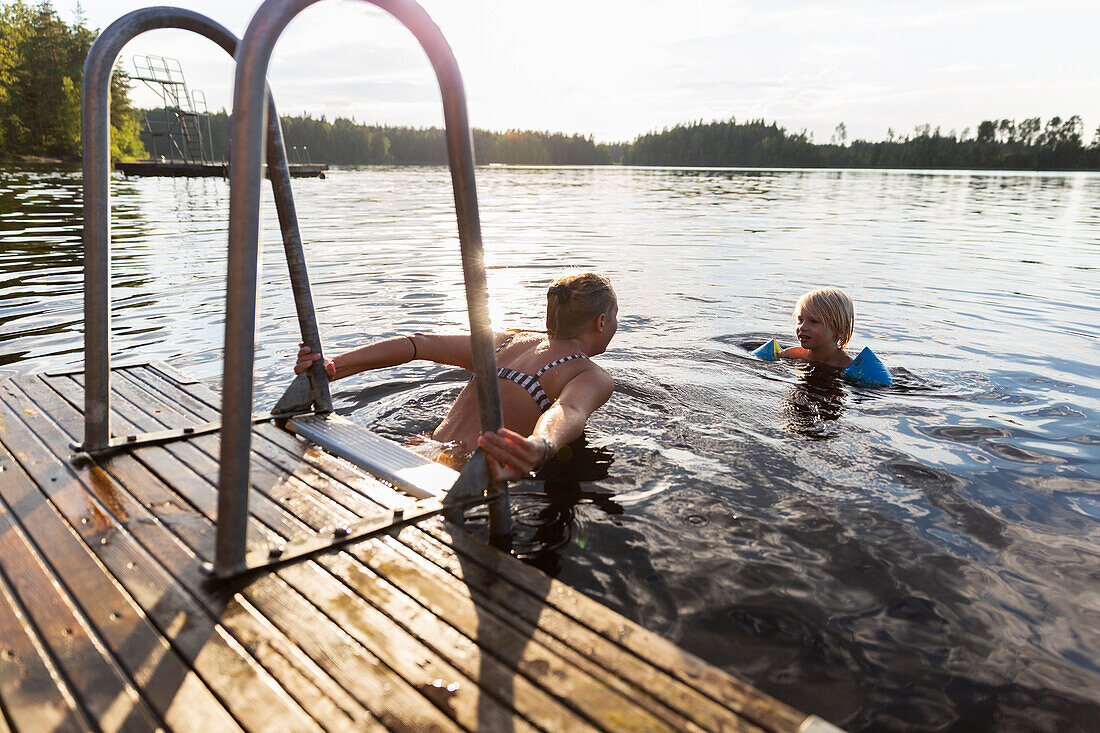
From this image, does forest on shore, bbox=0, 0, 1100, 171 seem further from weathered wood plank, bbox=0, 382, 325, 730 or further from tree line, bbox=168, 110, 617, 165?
Answer: weathered wood plank, bbox=0, 382, 325, 730

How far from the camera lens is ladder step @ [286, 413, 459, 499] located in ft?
8.77

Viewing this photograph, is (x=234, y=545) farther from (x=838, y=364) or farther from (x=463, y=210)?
(x=838, y=364)

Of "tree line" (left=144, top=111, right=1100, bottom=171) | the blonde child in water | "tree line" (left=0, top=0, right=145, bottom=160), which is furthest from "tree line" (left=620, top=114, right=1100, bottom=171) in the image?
the blonde child in water

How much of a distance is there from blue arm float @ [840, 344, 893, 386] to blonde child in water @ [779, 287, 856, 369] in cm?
36

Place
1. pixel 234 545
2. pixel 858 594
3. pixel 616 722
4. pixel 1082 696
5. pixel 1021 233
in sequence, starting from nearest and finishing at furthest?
pixel 616 722 → pixel 234 545 → pixel 1082 696 → pixel 858 594 → pixel 1021 233

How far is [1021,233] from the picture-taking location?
63.3 ft

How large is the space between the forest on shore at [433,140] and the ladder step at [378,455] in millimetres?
82965

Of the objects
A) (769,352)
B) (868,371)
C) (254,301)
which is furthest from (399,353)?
(769,352)

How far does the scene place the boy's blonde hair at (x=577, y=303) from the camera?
3.75m

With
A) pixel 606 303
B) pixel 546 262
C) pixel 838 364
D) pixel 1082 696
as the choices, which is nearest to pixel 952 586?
pixel 1082 696

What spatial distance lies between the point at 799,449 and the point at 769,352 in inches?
102

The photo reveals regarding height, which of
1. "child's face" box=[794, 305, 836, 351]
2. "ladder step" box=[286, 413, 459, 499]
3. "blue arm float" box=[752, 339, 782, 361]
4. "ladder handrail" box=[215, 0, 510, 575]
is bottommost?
"blue arm float" box=[752, 339, 782, 361]

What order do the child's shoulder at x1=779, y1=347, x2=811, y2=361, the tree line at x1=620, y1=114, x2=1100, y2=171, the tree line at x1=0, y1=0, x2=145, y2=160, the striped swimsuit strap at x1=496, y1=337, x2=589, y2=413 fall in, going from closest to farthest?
the striped swimsuit strap at x1=496, y1=337, x2=589, y2=413, the child's shoulder at x1=779, y1=347, x2=811, y2=361, the tree line at x1=0, y1=0, x2=145, y2=160, the tree line at x1=620, y1=114, x2=1100, y2=171

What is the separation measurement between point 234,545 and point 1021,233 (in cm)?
2285
